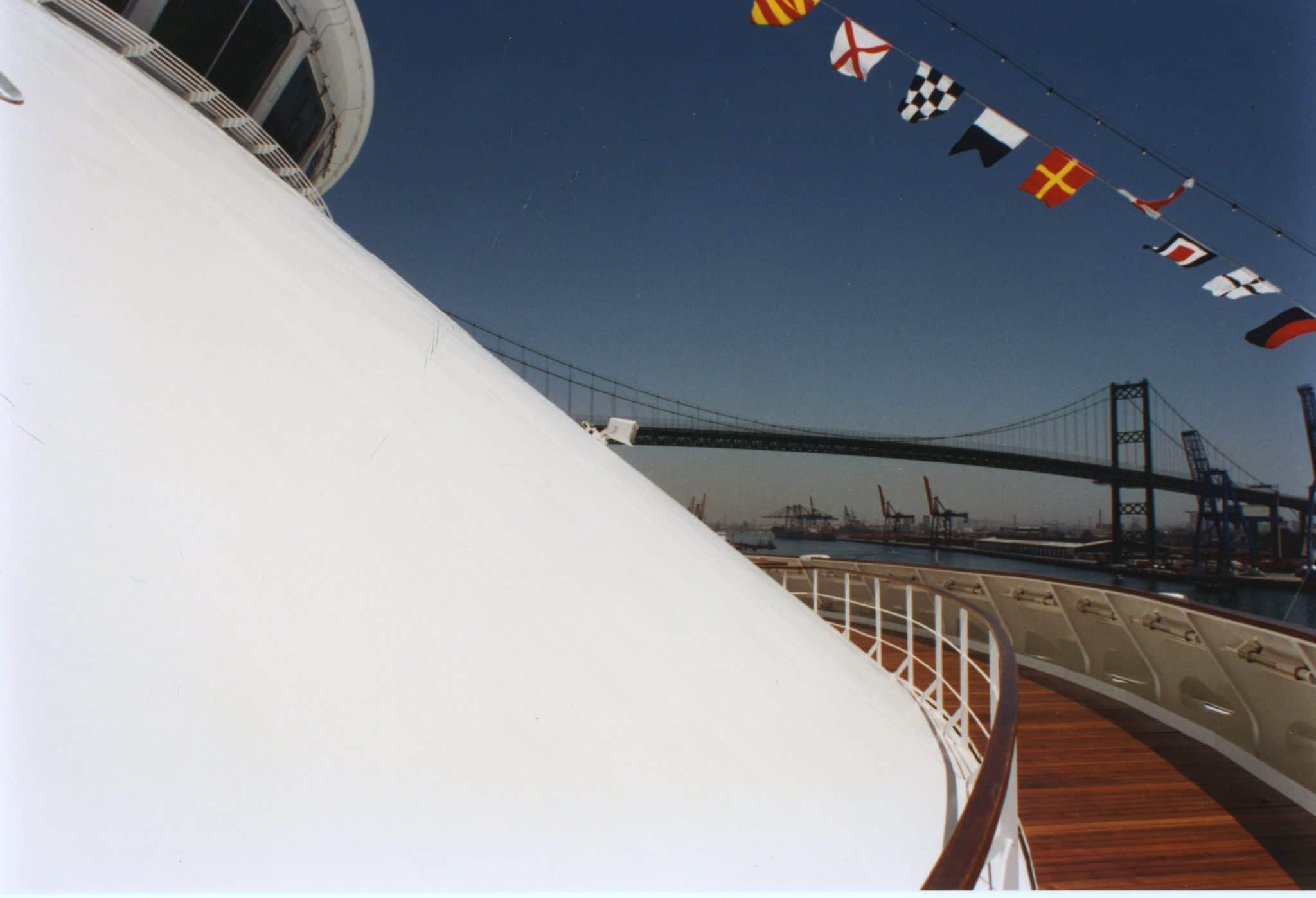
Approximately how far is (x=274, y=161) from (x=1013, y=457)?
21.7 m

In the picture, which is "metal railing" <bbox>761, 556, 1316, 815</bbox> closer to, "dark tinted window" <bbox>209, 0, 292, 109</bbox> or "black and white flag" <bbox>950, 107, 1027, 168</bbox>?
"black and white flag" <bbox>950, 107, 1027, 168</bbox>

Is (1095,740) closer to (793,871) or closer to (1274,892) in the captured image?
(1274,892)

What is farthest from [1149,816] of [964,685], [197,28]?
[197,28]

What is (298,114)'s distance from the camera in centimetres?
363

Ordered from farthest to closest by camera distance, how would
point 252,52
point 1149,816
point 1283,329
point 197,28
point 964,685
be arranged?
point 1283,329 < point 252,52 < point 197,28 < point 1149,816 < point 964,685

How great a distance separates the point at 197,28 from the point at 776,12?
3.13 meters

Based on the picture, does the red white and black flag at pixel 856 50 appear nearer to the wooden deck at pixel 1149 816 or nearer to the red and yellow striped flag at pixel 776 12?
the red and yellow striped flag at pixel 776 12

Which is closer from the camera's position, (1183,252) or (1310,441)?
(1183,252)

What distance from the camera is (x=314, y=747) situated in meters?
0.81

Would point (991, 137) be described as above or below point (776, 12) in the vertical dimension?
below

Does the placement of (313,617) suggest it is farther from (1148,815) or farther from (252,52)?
(252,52)

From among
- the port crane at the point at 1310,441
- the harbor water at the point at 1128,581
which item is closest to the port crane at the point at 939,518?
the harbor water at the point at 1128,581

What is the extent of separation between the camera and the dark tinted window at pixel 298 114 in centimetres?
345

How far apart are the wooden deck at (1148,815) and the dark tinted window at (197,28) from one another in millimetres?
4296
